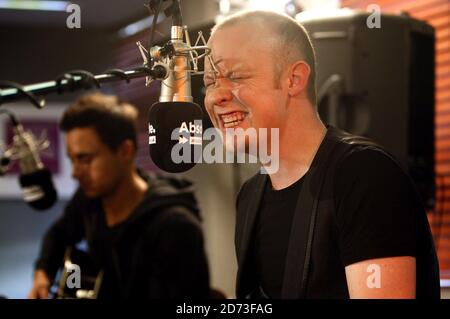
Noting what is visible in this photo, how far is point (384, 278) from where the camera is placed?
1.02m

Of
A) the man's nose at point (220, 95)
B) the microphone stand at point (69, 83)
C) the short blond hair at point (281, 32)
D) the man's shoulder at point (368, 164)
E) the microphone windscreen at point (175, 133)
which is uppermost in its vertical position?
the short blond hair at point (281, 32)

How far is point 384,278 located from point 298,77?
35 cm

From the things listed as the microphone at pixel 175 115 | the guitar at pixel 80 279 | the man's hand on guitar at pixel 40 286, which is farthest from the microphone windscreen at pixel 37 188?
the microphone at pixel 175 115

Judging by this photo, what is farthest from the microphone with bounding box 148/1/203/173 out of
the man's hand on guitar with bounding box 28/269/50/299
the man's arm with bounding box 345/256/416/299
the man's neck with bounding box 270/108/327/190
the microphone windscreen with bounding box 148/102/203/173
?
the man's hand on guitar with bounding box 28/269/50/299

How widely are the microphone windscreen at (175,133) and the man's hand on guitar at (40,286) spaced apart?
5.04ft

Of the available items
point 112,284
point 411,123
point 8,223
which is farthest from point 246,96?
point 8,223

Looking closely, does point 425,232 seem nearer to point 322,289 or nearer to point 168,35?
point 322,289

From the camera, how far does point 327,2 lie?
2.16m

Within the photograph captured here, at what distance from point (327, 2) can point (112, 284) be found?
1.12 m

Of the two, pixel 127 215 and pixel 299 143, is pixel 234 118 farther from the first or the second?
pixel 127 215

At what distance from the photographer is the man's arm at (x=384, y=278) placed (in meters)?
1.01

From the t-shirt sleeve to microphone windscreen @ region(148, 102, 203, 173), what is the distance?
0.23 meters

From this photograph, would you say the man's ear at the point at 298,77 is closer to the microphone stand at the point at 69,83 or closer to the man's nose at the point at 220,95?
the man's nose at the point at 220,95

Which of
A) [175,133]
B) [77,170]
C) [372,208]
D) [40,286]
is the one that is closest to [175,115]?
[175,133]
